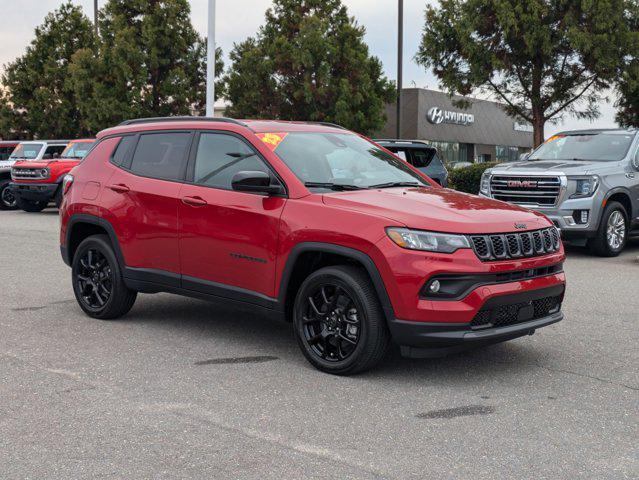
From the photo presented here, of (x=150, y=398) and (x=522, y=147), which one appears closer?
(x=150, y=398)

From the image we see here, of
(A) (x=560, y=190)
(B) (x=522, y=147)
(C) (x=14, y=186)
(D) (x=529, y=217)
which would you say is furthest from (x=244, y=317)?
(B) (x=522, y=147)

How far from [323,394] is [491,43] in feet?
60.8

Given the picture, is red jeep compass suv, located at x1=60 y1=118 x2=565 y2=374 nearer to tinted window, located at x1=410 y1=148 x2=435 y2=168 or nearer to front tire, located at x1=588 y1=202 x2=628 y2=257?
front tire, located at x1=588 y1=202 x2=628 y2=257

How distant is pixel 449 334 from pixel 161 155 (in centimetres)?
310

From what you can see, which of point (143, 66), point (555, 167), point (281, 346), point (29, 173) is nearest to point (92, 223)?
point (281, 346)

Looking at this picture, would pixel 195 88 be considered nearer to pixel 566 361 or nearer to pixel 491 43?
pixel 491 43

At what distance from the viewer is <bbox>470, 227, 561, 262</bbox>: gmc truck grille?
16.7ft

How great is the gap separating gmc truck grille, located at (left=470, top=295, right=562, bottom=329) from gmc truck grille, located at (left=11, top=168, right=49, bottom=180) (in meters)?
17.2

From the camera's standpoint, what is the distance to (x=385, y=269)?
508 centimetres

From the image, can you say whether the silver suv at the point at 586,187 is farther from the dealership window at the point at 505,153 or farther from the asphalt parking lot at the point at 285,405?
the dealership window at the point at 505,153

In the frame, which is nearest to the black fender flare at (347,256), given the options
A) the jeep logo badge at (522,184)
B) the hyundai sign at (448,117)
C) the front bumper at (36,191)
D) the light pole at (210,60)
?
the jeep logo badge at (522,184)

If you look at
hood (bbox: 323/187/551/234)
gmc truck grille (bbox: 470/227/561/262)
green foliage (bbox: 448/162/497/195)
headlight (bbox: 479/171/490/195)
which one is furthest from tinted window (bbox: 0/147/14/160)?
gmc truck grille (bbox: 470/227/561/262)

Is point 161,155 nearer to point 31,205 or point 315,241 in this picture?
point 315,241

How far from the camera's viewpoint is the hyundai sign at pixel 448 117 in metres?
54.2
